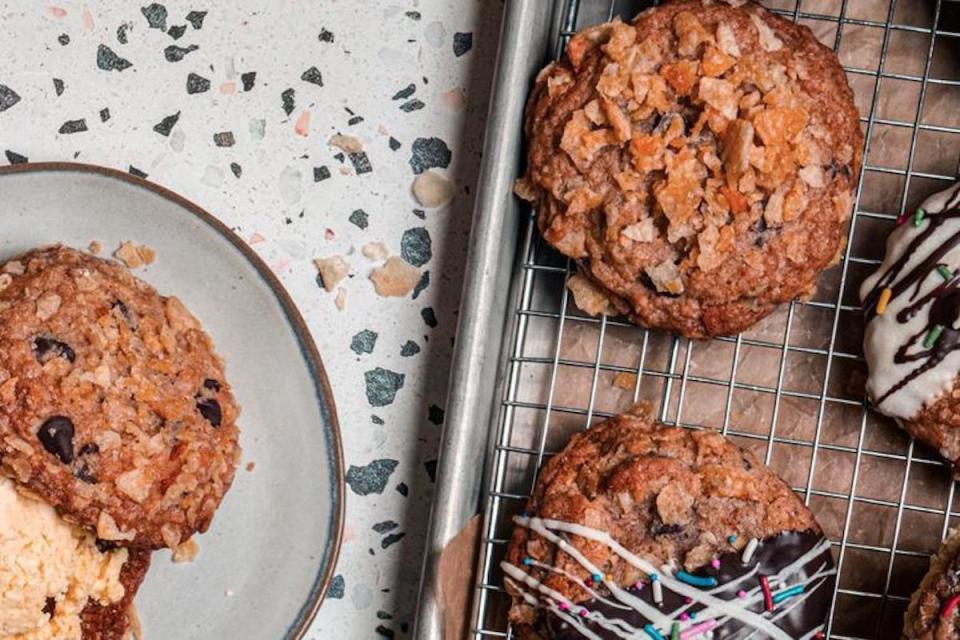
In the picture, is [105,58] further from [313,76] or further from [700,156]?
[700,156]

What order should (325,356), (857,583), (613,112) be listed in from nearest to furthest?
1. (613,112)
2. (857,583)
3. (325,356)

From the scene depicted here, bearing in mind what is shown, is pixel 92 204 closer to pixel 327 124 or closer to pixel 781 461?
pixel 327 124

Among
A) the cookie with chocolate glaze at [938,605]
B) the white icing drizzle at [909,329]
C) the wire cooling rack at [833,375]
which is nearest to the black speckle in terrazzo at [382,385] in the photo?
the wire cooling rack at [833,375]

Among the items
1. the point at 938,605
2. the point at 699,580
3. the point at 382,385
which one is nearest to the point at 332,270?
the point at 382,385

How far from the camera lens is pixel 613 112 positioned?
6.68 ft

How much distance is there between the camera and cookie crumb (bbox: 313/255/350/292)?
2369 mm

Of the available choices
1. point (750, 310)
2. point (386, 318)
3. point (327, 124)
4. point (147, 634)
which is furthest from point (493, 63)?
point (147, 634)

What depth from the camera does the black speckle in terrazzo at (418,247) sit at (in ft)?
7.75

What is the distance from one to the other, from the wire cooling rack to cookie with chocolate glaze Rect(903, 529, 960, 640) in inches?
5.5


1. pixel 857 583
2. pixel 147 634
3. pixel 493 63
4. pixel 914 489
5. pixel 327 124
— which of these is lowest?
pixel 147 634

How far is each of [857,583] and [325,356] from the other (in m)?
0.95

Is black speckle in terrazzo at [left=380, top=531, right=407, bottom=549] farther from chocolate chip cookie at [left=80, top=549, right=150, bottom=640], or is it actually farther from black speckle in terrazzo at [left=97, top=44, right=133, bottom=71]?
black speckle in terrazzo at [left=97, top=44, right=133, bottom=71]

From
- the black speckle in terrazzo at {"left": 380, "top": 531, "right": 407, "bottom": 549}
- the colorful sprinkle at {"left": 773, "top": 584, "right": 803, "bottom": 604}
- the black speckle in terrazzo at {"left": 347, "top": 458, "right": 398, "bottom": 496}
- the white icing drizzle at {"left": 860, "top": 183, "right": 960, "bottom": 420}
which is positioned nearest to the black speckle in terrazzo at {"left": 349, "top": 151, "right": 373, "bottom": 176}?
the black speckle in terrazzo at {"left": 347, "top": 458, "right": 398, "bottom": 496}

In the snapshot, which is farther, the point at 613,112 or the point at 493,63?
the point at 493,63
